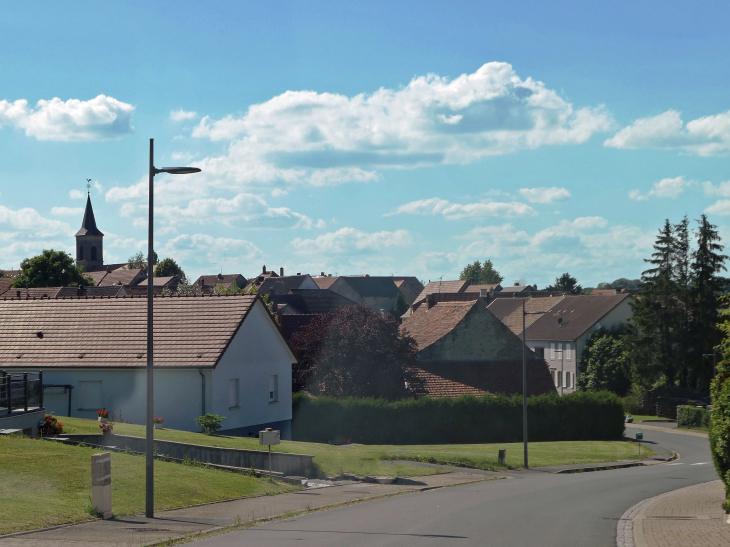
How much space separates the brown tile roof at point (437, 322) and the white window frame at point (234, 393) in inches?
Result: 930

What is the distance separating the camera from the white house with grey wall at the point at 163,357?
33.5m

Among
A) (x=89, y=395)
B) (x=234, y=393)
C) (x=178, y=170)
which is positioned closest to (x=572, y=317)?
(x=234, y=393)

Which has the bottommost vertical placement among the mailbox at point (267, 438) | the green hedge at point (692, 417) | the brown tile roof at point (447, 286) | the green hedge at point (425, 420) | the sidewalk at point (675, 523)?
the green hedge at point (692, 417)

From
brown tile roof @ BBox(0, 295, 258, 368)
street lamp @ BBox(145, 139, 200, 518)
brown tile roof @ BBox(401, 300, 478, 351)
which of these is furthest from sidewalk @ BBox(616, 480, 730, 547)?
brown tile roof @ BBox(401, 300, 478, 351)

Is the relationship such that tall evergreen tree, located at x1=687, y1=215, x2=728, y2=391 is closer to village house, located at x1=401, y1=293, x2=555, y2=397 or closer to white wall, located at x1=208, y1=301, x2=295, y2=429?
village house, located at x1=401, y1=293, x2=555, y2=397

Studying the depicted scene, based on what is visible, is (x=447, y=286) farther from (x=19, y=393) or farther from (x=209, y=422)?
(x=19, y=393)

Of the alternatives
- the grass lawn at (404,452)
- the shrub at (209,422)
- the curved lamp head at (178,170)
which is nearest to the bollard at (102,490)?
the curved lamp head at (178,170)

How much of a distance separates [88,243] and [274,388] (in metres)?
122

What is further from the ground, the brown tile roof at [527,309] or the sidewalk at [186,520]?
the brown tile roof at [527,309]

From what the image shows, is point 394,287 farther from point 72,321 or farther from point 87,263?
point 72,321

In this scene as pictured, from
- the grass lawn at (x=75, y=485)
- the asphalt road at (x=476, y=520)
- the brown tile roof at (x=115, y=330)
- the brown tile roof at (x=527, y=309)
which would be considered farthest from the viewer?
the brown tile roof at (x=527, y=309)

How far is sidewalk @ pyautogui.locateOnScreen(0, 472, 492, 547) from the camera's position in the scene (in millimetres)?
12547

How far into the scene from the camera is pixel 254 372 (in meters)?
36.7

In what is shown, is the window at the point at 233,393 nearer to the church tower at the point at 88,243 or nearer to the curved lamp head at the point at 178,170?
the curved lamp head at the point at 178,170
